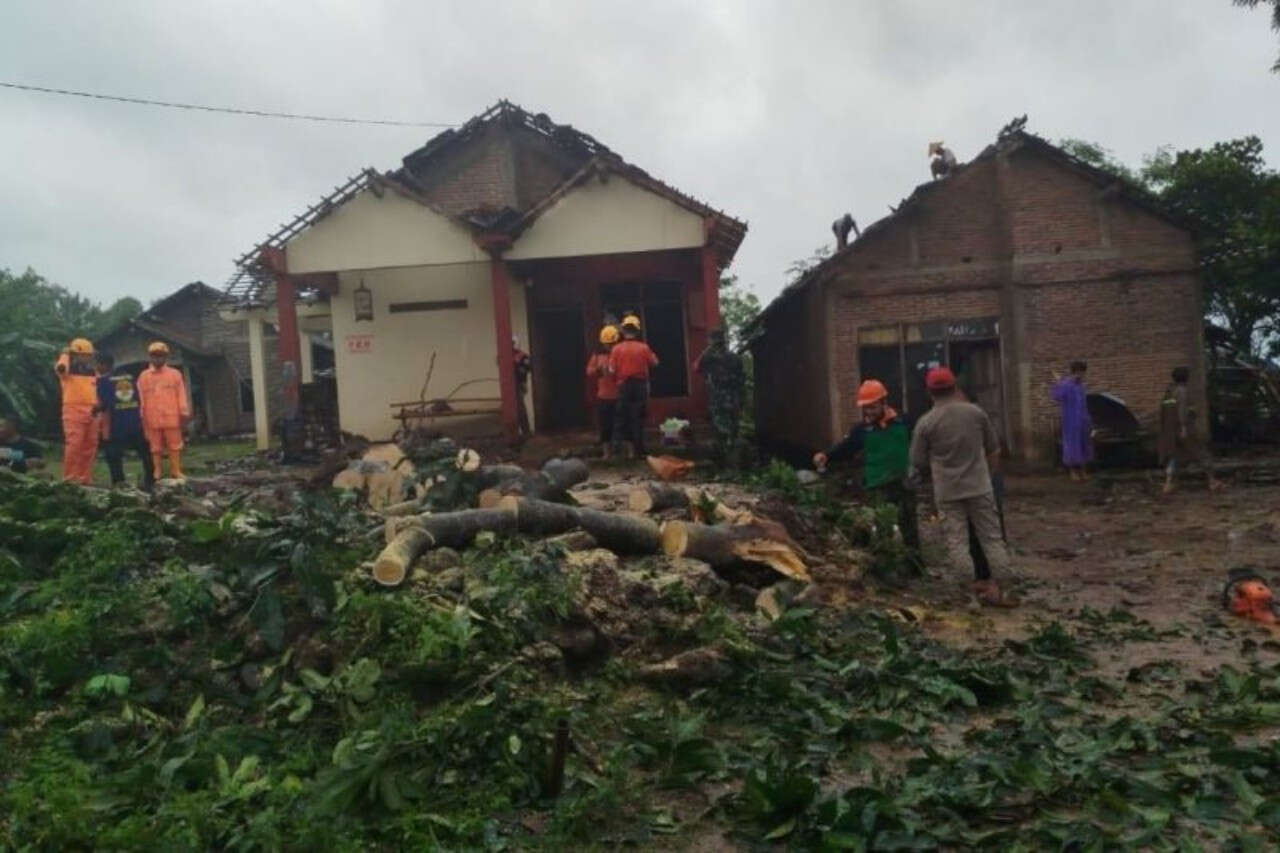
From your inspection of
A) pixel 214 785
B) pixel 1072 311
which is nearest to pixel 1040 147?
pixel 1072 311

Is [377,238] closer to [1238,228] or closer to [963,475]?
[963,475]

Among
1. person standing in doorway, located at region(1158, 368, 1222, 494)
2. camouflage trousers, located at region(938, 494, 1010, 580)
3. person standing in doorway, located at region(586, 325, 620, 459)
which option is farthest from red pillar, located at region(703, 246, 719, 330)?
camouflage trousers, located at region(938, 494, 1010, 580)

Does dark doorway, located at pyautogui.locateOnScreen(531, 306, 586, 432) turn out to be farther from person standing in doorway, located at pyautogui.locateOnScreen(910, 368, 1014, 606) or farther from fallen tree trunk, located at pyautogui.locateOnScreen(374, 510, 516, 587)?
fallen tree trunk, located at pyautogui.locateOnScreen(374, 510, 516, 587)

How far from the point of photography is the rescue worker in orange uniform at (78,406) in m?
11.3

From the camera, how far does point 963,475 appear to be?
7.44 metres

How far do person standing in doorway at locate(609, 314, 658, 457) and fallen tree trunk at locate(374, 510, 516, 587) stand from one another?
656 cm

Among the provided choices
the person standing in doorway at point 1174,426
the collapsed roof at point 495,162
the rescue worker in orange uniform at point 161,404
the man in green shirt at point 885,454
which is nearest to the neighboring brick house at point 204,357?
the collapsed roof at point 495,162

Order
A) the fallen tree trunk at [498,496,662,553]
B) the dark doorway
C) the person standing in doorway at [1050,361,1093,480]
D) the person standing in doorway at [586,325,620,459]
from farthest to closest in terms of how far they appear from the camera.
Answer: the dark doorway → the person standing in doorway at [1050,361,1093,480] → the person standing in doorway at [586,325,620,459] → the fallen tree trunk at [498,496,662,553]

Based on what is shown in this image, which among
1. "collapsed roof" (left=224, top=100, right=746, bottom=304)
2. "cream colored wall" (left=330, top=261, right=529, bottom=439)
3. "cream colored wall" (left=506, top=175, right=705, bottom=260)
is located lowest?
"cream colored wall" (left=330, top=261, right=529, bottom=439)

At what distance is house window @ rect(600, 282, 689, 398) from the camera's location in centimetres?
1755

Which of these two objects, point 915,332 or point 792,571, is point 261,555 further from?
point 915,332

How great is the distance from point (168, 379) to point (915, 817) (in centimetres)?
1013

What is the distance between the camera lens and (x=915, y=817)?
3.76m

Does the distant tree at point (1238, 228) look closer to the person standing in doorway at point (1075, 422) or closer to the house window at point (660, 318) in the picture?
the person standing in doorway at point (1075, 422)
